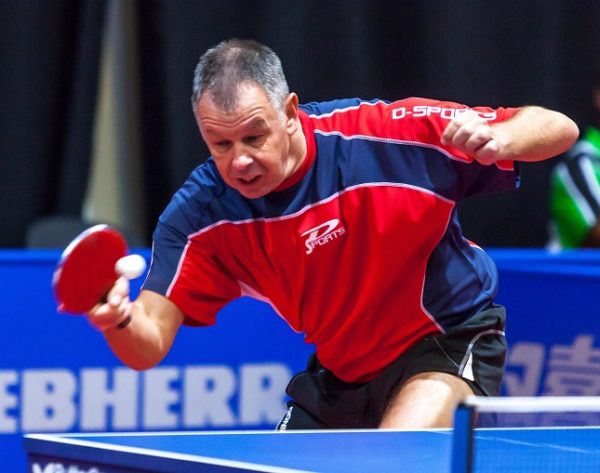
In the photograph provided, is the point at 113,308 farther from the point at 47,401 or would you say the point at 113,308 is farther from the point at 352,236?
the point at 47,401

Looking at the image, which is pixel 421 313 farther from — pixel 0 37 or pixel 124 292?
pixel 0 37

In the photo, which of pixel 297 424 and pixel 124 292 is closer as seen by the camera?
pixel 124 292

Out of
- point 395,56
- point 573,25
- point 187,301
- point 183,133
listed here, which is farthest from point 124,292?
point 573,25

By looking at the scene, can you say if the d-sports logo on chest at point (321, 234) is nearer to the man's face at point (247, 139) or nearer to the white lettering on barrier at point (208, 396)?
the man's face at point (247, 139)

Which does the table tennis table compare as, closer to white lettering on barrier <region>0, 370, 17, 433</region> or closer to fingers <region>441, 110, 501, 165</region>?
fingers <region>441, 110, 501, 165</region>

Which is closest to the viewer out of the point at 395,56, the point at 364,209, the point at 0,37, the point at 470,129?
the point at 470,129

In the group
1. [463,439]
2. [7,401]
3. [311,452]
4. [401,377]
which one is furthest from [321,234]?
[7,401]

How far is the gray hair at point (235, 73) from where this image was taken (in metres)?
3.18

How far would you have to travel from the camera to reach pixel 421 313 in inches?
136

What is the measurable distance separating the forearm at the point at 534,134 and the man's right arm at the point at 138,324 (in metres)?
0.94

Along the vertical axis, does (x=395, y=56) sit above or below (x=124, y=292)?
above

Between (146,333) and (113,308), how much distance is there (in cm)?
21

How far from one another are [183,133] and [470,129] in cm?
314

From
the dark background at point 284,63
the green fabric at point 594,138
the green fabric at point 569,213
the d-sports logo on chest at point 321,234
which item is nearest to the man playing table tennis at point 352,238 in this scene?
the d-sports logo on chest at point 321,234
